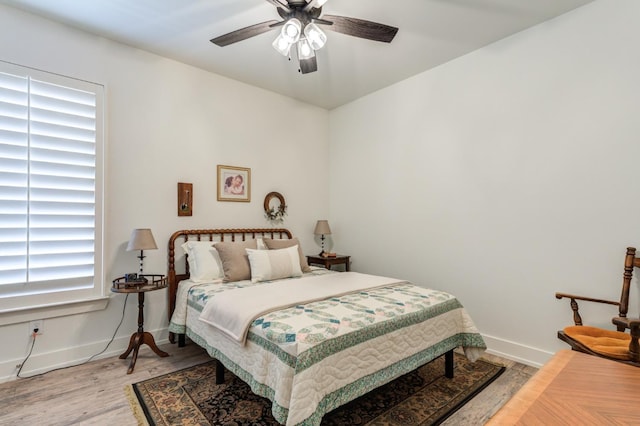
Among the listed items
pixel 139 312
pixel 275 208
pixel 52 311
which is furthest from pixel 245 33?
pixel 52 311

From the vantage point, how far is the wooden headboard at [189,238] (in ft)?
10.6

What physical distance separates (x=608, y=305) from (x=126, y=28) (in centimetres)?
452

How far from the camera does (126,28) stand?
277 cm

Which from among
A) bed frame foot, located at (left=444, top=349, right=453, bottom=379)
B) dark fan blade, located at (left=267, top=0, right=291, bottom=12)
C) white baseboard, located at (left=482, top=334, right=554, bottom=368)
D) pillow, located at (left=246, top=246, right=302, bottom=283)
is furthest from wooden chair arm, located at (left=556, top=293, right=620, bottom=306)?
dark fan blade, located at (left=267, top=0, right=291, bottom=12)

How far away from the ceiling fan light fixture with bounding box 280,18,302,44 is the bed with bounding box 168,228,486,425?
1799 millimetres

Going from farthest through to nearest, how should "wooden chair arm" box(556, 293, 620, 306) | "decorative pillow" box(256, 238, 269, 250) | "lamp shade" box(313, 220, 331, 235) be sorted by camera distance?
"lamp shade" box(313, 220, 331, 235) < "decorative pillow" box(256, 238, 269, 250) < "wooden chair arm" box(556, 293, 620, 306)

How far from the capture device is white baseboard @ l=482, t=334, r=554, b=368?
271 cm

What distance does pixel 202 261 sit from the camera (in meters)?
3.14

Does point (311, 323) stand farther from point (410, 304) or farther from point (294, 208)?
point (294, 208)

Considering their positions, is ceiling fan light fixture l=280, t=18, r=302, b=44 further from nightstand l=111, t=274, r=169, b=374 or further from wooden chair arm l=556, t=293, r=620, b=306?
wooden chair arm l=556, t=293, r=620, b=306

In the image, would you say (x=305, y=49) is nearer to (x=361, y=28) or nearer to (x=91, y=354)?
(x=361, y=28)

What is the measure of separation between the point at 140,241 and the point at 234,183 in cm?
130

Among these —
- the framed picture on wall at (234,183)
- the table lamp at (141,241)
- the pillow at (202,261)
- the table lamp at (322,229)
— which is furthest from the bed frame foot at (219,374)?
the table lamp at (322,229)

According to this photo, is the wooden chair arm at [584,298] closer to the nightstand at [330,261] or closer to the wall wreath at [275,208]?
the nightstand at [330,261]
